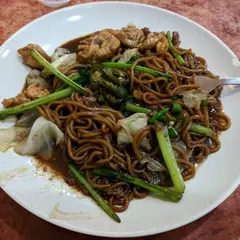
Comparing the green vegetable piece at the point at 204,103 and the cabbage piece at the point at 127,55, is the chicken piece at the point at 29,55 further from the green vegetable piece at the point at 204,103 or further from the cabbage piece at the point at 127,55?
the green vegetable piece at the point at 204,103

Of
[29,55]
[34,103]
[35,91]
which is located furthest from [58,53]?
[34,103]

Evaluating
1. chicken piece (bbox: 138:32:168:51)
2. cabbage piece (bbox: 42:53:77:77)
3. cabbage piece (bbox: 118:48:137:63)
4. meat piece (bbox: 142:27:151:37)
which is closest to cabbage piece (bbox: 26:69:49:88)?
cabbage piece (bbox: 42:53:77:77)

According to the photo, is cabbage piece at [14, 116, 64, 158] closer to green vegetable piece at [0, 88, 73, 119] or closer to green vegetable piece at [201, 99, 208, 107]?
green vegetable piece at [0, 88, 73, 119]

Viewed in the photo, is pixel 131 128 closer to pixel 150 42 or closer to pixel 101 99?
pixel 101 99

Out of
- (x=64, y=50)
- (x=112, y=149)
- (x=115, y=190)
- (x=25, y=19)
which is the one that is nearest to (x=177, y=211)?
(x=115, y=190)

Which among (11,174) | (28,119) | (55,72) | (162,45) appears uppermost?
(162,45)

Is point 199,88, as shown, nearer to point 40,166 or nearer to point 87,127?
point 87,127

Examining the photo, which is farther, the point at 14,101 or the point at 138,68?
the point at 138,68
